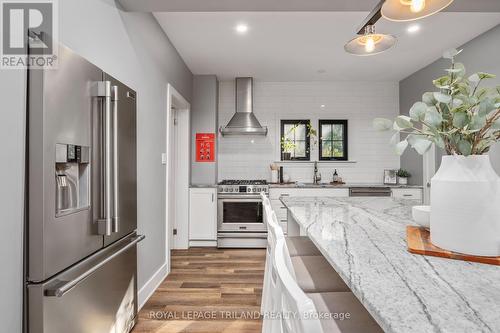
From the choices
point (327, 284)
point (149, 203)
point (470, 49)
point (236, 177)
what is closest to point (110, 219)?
point (149, 203)

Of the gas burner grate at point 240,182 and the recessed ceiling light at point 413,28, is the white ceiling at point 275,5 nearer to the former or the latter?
the recessed ceiling light at point 413,28

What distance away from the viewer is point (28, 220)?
1158 millimetres

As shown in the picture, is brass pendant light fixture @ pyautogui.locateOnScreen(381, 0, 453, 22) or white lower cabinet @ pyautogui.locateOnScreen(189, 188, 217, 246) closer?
brass pendant light fixture @ pyautogui.locateOnScreen(381, 0, 453, 22)

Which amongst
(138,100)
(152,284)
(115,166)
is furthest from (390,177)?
(115,166)

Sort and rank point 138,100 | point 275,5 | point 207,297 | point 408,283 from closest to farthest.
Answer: point 408,283
point 275,5
point 138,100
point 207,297

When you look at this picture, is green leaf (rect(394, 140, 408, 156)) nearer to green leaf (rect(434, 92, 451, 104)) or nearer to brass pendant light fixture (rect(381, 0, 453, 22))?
green leaf (rect(434, 92, 451, 104))

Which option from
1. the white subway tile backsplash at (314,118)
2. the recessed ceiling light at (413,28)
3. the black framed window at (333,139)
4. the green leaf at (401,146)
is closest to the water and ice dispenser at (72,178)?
the green leaf at (401,146)

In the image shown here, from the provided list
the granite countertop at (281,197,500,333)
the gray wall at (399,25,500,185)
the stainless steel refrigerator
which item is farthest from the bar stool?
the gray wall at (399,25,500,185)

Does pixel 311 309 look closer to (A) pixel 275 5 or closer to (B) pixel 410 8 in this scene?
(B) pixel 410 8

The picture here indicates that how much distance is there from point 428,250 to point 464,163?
1.01 feet

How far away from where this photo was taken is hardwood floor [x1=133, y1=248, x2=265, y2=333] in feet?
6.98

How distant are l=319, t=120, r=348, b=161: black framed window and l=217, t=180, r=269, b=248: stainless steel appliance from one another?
151 cm

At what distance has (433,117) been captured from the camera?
928 millimetres

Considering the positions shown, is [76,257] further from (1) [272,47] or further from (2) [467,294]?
(1) [272,47]
